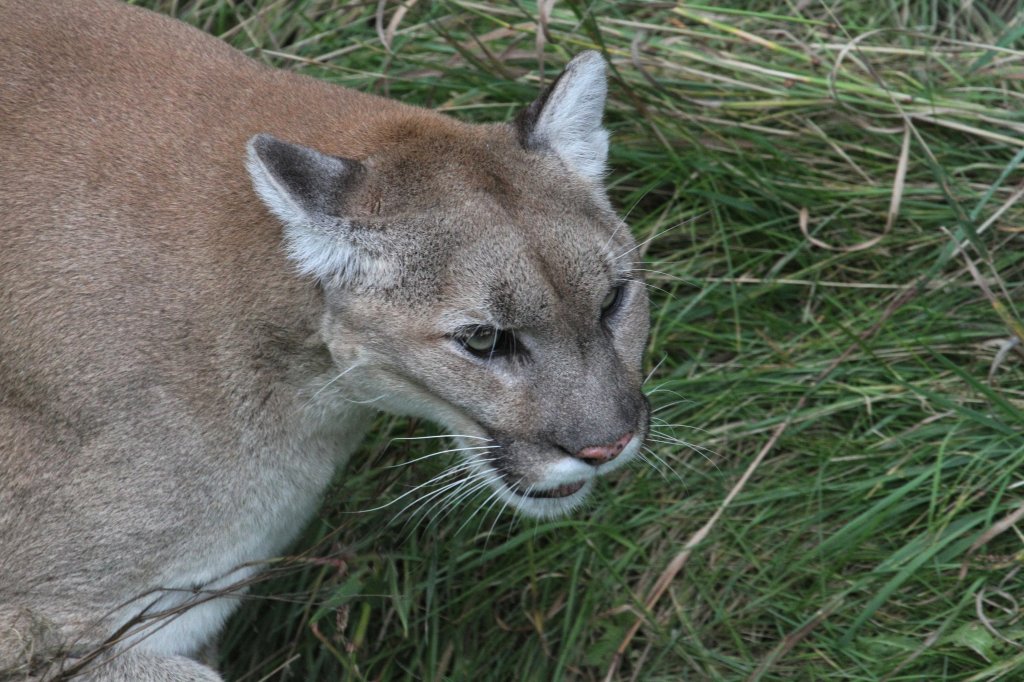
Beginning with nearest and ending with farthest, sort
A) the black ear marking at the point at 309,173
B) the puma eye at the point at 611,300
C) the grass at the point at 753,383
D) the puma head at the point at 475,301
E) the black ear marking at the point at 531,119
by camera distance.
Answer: the black ear marking at the point at 309,173, the puma head at the point at 475,301, the puma eye at the point at 611,300, the black ear marking at the point at 531,119, the grass at the point at 753,383

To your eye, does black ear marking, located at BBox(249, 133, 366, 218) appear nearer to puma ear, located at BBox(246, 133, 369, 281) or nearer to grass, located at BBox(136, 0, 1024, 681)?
puma ear, located at BBox(246, 133, 369, 281)

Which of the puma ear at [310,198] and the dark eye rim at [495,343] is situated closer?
the puma ear at [310,198]

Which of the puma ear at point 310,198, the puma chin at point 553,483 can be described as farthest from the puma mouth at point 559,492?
the puma ear at point 310,198

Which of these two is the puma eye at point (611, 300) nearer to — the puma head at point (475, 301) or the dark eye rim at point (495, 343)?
the puma head at point (475, 301)

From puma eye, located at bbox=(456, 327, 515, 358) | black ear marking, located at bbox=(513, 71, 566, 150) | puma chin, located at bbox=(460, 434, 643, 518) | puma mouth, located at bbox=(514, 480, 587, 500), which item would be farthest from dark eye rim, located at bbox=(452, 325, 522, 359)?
black ear marking, located at bbox=(513, 71, 566, 150)

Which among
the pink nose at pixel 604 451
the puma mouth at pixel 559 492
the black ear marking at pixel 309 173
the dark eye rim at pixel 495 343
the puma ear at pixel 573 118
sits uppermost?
the black ear marking at pixel 309 173

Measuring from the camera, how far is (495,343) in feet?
13.5

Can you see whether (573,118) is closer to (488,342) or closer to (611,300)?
(611,300)

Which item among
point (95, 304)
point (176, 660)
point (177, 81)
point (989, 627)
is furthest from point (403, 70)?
point (989, 627)

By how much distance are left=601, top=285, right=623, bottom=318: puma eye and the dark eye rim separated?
0.36 metres

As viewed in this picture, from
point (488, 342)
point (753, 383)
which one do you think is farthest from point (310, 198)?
point (753, 383)

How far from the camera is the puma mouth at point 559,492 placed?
435 centimetres

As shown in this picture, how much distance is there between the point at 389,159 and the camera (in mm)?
4270

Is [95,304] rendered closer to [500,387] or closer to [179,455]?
[179,455]
